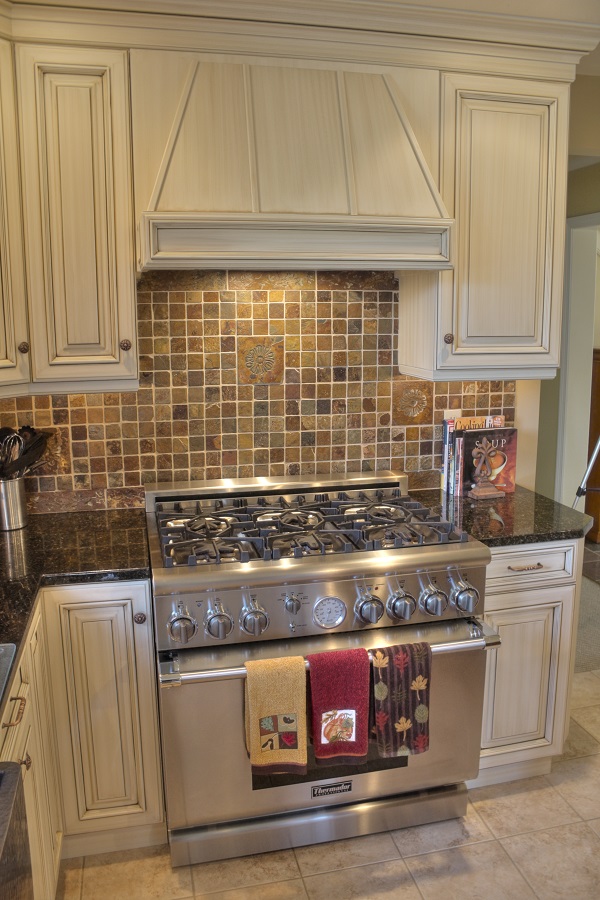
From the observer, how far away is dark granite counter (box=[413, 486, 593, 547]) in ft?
8.08

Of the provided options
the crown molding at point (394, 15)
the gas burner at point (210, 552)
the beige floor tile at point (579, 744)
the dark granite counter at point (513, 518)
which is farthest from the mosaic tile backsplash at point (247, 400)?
the beige floor tile at point (579, 744)

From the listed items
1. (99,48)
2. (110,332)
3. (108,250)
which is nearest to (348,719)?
(110,332)

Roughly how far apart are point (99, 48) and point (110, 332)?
789 millimetres

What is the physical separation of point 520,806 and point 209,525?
1382 millimetres

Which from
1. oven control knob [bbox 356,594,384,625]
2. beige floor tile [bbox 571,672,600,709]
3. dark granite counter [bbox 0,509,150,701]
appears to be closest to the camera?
dark granite counter [bbox 0,509,150,701]

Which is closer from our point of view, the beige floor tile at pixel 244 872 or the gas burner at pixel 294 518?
the beige floor tile at pixel 244 872

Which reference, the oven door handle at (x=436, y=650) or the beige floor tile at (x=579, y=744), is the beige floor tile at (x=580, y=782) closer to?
the beige floor tile at (x=579, y=744)

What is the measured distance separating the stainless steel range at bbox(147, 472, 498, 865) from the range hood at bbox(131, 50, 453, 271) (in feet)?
2.62

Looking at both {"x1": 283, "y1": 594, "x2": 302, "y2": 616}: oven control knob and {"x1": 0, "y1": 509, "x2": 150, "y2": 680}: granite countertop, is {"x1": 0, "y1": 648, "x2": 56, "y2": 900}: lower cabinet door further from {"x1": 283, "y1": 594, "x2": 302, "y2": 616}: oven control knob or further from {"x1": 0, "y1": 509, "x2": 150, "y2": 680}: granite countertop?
{"x1": 283, "y1": 594, "x2": 302, "y2": 616}: oven control knob

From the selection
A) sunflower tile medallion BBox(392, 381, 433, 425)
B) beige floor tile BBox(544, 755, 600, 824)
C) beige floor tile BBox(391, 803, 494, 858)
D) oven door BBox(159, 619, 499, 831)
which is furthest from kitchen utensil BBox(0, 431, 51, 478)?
beige floor tile BBox(544, 755, 600, 824)

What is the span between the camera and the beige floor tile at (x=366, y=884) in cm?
218

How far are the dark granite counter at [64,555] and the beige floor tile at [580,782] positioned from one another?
1.62m

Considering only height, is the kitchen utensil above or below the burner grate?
above

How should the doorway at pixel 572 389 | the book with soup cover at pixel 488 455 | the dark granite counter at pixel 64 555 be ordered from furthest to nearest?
the doorway at pixel 572 389
the book with soup cover at pixel 488 455
the dark granite counter at pixel 64 555
